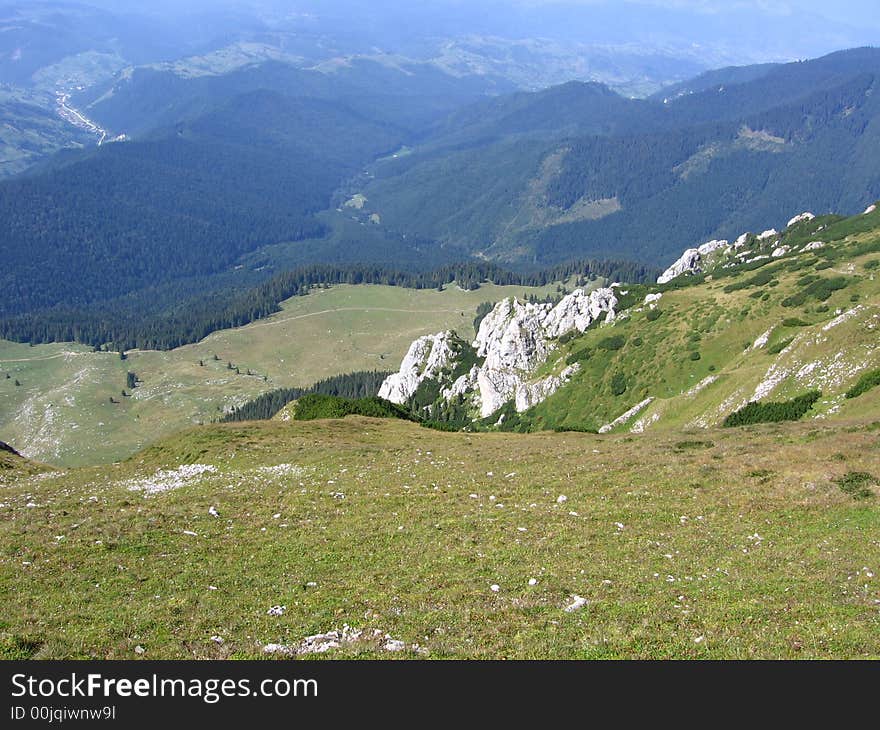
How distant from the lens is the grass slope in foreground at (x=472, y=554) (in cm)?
1862

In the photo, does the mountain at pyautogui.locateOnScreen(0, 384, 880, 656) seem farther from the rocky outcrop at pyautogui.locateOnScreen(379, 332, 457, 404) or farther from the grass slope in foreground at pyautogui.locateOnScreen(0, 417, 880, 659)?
the rocky outcrop at pyautogui.locateOnScreen(379, 332, 457, 404)

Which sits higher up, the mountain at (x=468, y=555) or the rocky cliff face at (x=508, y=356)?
the mountain at (x=468, y=555)

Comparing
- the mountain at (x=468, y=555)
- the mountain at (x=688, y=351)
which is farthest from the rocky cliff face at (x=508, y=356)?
the mountain at (x=468, y=555)

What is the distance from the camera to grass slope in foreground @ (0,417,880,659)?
18.6 metres

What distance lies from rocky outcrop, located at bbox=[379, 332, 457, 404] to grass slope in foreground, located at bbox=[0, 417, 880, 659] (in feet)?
430

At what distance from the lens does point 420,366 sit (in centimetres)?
18200

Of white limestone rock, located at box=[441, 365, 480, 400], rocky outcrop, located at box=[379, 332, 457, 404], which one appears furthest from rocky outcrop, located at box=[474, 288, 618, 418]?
rocky outcrop, located at box=[379, 332, 457, 404]

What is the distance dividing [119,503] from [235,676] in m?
24.2

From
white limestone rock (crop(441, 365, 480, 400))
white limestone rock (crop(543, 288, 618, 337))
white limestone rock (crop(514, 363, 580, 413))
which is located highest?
white limestone rock (crop(543, 288, 618, 337))

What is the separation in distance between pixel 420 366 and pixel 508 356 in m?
35.2

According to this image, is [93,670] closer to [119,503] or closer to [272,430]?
[119,503]

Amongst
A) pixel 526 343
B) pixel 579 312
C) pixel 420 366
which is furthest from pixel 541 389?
pixel 420 366

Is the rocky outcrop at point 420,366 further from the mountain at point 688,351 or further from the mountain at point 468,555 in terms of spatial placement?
the mountain at point 468,555

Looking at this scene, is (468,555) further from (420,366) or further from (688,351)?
(420,366)
